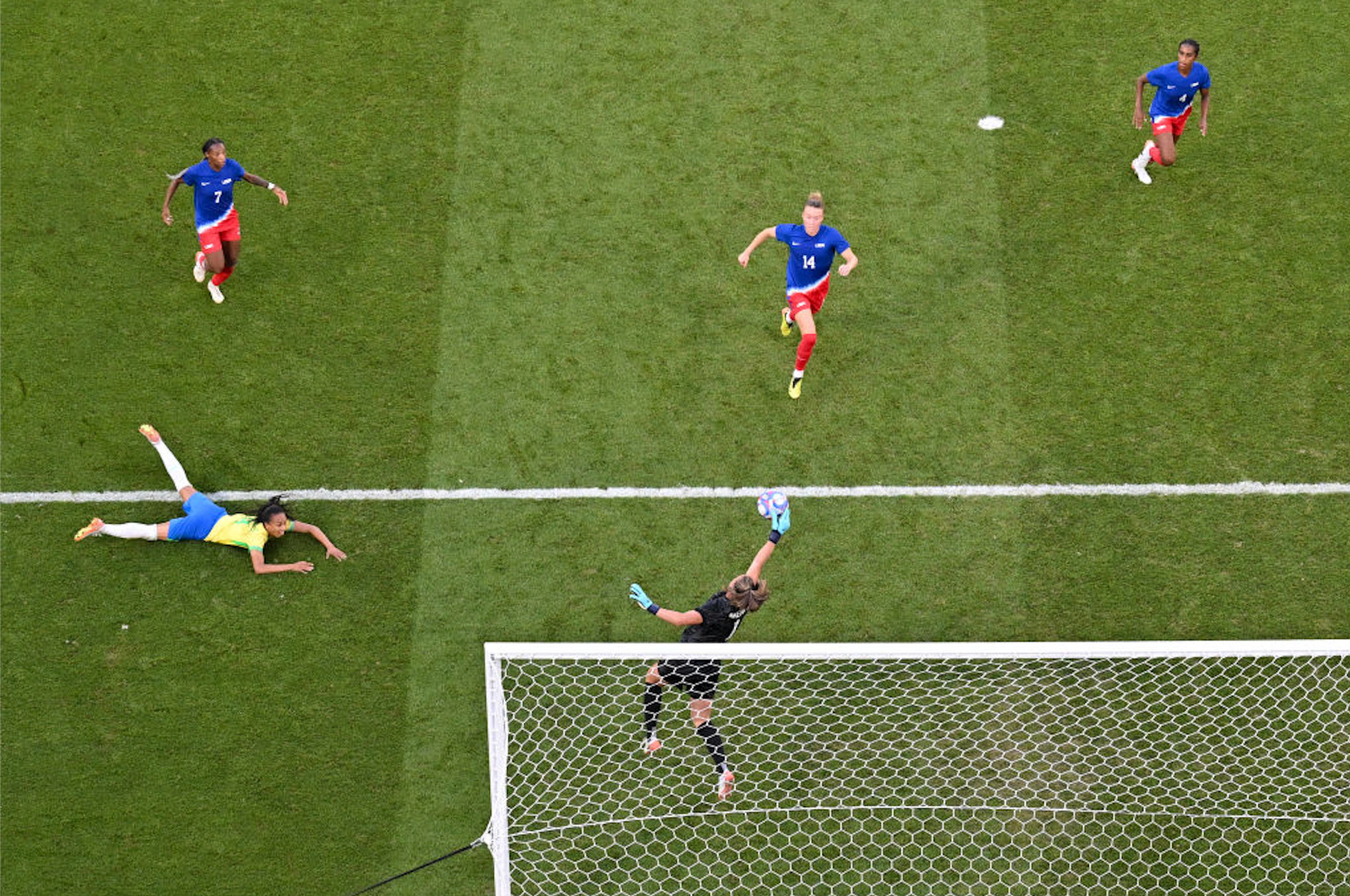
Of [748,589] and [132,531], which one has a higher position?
[132,531]

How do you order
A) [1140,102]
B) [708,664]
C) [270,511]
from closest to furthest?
[708,664] < [270,511] < [1140,102]

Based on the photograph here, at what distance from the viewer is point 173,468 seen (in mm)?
10641

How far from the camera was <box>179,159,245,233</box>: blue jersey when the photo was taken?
11234mm

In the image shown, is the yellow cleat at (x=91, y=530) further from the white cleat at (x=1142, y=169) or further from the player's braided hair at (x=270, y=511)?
the white cleat at (x=1142, y=169)

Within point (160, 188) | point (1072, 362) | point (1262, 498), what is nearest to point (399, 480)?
point (160, 188)

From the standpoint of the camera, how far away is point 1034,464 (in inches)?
424

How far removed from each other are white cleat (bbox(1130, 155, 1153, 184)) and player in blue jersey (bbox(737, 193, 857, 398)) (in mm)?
3271

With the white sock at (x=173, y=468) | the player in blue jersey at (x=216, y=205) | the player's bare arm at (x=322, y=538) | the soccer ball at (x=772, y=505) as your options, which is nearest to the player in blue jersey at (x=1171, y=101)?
the soccer ball at (x=772, y=505)

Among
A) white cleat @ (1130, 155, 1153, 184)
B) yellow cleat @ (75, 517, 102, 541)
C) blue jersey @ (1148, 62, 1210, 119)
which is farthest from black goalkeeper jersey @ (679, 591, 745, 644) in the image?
blue jersey @ (1148, 62, 1210, 119)

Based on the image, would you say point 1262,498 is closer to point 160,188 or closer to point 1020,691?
point 1020,691

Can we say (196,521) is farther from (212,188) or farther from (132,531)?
(212,188)

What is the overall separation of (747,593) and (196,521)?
4.57 m

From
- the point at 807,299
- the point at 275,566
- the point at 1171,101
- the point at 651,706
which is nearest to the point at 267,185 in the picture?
the point at 275,566

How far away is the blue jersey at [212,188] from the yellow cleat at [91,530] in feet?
8.91
